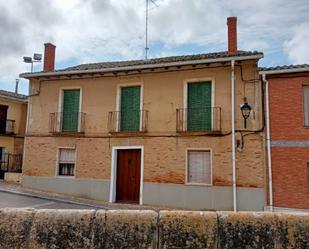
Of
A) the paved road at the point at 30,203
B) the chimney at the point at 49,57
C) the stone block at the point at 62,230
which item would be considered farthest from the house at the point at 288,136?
the chimney at the point at 49,57

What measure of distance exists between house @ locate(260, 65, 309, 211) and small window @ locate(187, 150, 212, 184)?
2439 millimetres

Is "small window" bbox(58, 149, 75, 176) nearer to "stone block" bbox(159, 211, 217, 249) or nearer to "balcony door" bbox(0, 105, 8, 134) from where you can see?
"balcony door" bbox(0, 105, 8, 134)

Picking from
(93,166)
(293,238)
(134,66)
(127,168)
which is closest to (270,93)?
(134,66)

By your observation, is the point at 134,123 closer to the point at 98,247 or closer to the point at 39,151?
the point at 39,151

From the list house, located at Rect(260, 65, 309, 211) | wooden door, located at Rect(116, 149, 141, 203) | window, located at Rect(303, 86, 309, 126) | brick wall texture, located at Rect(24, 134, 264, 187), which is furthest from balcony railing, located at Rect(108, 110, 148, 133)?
window, located at Rect(303, 86, 309, 126)

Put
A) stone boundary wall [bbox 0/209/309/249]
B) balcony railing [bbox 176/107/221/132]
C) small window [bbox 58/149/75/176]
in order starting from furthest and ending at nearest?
small window [bbox 58/149/75/176] → balcony railing [bbox 176/107/221/132] → stone boundary wall [bbox 0/209/309/249]

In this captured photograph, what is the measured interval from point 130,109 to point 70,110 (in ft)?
10.7

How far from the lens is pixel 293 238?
232cm

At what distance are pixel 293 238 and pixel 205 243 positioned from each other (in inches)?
25.8

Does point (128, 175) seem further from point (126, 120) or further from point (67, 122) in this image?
point (67, 122)

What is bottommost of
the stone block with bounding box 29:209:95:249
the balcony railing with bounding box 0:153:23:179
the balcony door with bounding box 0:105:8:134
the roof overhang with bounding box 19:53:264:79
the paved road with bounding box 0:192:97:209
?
the paved road with bounding box 0:192:97:209

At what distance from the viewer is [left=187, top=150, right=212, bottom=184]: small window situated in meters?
12.9

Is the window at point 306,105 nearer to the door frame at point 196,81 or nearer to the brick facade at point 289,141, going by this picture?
the brick facade at point 289,141

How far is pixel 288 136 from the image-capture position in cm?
1177
